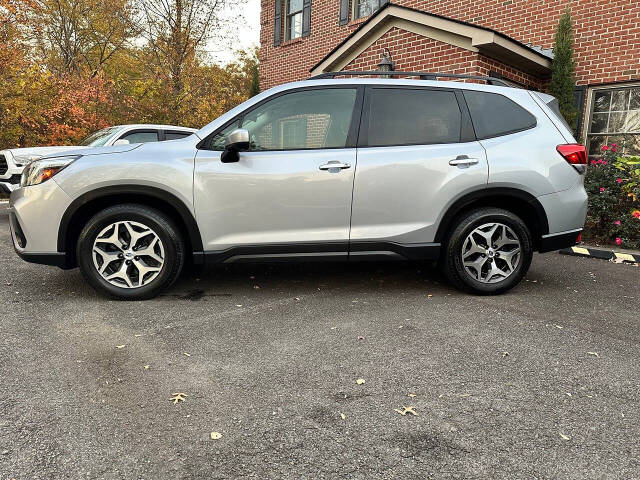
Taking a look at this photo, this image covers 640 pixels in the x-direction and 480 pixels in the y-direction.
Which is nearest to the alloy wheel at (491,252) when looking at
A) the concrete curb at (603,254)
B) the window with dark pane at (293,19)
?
the concrete curb at (603,254)

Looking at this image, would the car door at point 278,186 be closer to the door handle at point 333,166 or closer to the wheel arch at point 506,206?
the door handle at point 333,166

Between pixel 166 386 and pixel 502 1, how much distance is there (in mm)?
10030

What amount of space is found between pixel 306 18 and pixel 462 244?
1157 cm

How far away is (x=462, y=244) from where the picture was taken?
4422 mm

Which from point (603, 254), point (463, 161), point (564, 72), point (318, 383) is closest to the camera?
point (318, 383)

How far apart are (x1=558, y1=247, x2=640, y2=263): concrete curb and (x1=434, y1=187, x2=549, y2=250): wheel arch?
2182mm

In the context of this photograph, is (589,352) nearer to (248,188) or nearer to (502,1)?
(248,188)

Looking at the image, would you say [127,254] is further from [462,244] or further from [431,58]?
[431,58]

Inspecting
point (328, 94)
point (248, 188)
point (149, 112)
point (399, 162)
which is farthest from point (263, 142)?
point (149, 112)

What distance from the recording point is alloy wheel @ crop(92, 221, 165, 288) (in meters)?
4.14

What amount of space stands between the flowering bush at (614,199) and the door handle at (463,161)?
3764mm

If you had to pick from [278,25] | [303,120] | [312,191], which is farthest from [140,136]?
[278,25]

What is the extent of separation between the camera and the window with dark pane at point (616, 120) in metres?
8.40

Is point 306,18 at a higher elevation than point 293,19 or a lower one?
lower
